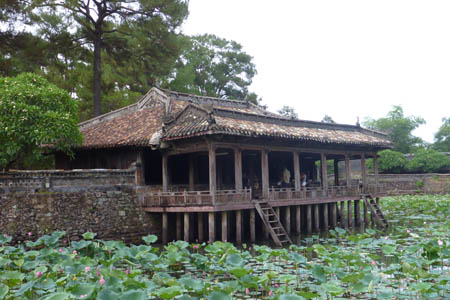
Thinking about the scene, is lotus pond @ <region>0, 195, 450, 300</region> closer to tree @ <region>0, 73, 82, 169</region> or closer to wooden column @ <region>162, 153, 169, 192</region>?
tree @ <region>0, 73, 82, 169</region>

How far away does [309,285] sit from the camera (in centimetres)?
837

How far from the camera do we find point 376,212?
1961 cm

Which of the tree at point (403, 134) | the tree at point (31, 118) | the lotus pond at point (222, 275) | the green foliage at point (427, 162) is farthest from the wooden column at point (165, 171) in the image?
the tree at point (403, 134)

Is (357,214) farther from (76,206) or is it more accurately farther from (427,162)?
(427,162)

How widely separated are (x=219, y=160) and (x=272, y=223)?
14.4 feet

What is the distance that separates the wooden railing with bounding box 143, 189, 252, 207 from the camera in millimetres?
14453

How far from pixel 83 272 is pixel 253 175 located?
11560 mm

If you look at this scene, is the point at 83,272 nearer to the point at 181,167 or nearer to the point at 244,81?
the point at 181,167

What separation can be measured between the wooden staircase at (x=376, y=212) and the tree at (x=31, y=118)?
12.0 meters

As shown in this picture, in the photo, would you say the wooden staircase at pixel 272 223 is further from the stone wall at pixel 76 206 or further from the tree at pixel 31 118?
the tree at pixel 31 118

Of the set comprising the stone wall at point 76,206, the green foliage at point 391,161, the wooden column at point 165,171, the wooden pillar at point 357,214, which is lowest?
the wooden pillar at point 357,214

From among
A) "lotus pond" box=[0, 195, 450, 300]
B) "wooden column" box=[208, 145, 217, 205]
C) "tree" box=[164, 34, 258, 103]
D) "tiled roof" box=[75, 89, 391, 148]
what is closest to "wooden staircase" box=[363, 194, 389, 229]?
"tiled roof" box=[75, 89, 391, 148]

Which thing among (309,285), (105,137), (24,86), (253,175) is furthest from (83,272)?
(253,175)

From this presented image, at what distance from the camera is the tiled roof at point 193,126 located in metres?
14.6
